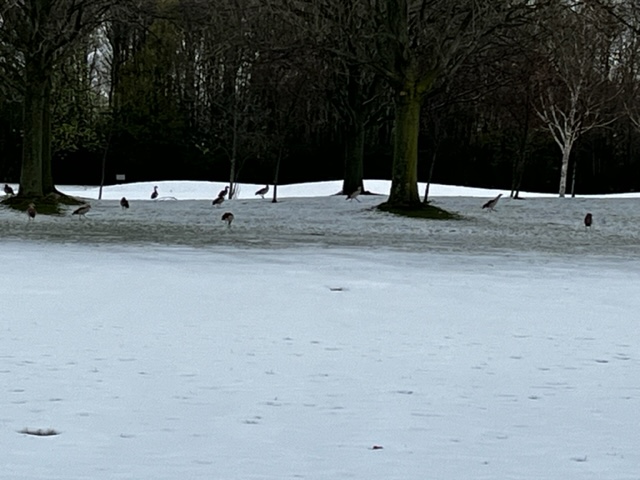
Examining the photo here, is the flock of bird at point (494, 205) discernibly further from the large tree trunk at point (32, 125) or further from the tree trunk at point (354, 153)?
the large tree trunk at point (32, 125)

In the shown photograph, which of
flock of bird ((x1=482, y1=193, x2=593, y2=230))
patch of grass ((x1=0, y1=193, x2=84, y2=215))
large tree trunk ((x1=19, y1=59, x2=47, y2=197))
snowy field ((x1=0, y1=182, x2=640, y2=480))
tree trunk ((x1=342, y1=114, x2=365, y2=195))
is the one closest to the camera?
snowy field ((x1=0, y1=182, x2=640, y2=480))

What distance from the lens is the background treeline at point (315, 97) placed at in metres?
26.3

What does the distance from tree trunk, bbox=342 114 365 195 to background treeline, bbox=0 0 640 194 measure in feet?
0.29

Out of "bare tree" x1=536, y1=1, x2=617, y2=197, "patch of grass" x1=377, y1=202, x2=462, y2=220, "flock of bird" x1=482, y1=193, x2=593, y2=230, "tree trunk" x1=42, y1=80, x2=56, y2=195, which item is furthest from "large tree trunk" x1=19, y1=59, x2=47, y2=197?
"bare tree" x1=536, y1=1, x2=617, y2=197

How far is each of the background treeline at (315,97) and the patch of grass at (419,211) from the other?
3883mm

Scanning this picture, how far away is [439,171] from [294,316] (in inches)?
1576

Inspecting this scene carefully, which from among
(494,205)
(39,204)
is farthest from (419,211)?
(39,204)

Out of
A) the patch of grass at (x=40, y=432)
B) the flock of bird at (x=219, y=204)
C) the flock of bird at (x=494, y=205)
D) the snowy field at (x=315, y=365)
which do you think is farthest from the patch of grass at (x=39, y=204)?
the patch of grass at (x=40, y=432)

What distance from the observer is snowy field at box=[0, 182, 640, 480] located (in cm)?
486

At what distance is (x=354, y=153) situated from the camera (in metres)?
32.6

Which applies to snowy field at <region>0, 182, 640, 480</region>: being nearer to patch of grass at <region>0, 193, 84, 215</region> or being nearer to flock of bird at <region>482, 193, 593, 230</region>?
flock of bird at <region>482, 193, 593, 230</region>

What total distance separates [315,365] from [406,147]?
18.4 metres

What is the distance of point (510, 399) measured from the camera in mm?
6070

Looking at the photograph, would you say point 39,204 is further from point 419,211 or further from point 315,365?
point 315,365
